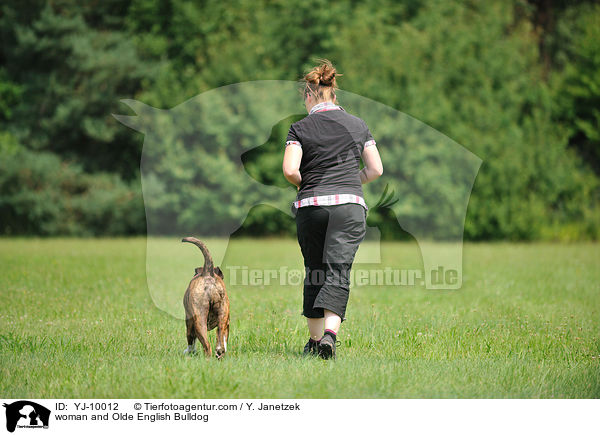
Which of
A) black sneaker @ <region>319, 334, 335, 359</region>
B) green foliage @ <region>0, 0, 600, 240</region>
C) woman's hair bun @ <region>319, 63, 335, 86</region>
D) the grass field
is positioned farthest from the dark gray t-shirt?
green foliage @ <region>0, 0, 600, 240</region>

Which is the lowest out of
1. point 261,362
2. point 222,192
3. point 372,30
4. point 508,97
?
point 261,362

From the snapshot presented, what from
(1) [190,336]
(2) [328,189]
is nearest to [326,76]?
(2) [328,189]

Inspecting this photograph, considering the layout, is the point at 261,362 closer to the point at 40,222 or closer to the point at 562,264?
the point at 562,264

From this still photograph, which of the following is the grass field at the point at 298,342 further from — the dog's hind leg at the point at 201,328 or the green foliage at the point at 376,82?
the green foliage at the point at 376,82

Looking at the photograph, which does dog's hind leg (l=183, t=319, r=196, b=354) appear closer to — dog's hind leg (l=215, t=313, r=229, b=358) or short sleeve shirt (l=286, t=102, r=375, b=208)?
dog's hind leg (l=215, t=313, r=229, b=358)

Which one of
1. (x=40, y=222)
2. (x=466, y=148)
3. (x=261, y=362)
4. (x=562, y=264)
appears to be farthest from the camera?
(x=40, y=222)

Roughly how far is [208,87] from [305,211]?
67.4 feet

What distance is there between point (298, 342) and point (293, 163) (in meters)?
2.01

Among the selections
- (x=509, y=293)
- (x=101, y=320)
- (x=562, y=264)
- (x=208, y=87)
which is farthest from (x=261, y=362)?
(x=208, y=87)

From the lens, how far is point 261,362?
5.14m

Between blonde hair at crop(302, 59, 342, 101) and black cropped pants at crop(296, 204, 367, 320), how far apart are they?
94cm

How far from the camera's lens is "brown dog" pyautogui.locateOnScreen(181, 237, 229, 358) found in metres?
4.97

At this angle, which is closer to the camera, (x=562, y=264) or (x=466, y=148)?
(x=562, y=264)
